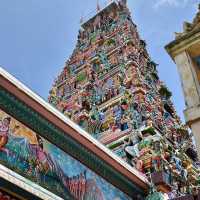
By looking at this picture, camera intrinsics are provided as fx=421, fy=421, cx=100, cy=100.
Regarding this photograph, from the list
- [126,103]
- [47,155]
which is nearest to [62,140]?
[47,155]

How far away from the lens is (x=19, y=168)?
24.5ft

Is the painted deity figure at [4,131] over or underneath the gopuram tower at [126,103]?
underneath

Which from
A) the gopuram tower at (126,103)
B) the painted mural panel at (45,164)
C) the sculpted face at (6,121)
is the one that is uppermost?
the gopuram tower at (126,103)

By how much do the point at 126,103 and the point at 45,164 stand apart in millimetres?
7479

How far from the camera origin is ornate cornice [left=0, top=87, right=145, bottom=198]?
7.86 m

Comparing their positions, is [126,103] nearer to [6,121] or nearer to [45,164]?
[45,164]

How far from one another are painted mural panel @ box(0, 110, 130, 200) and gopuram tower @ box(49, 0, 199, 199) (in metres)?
2.13

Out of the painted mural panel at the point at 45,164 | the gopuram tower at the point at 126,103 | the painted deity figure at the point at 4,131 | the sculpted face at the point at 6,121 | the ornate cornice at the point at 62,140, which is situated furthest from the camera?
the gopuram tower at the point at 126,103

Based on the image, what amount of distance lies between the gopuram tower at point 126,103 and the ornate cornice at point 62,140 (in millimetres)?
933

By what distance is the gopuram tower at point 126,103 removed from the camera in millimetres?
11820

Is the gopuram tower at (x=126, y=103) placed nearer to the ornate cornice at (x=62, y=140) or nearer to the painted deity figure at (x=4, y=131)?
the ornate cornice at (x=62, y=140)

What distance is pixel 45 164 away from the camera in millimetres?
8109

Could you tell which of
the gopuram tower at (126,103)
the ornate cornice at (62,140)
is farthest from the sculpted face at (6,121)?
the gopuram tower at (126,103)

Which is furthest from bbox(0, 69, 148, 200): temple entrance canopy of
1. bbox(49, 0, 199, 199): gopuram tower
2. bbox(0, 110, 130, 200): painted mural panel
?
bbox(49, 0, 199, 199): gopuram tower
